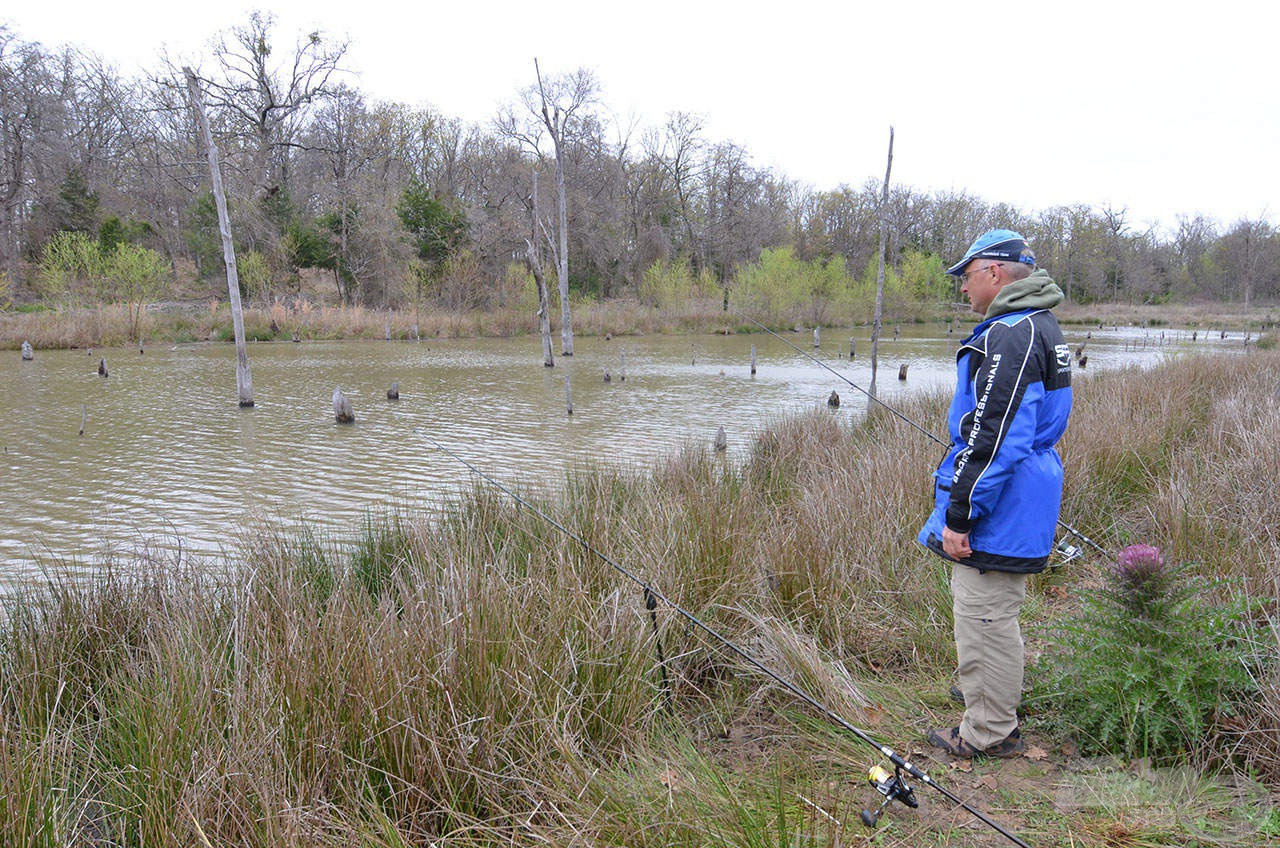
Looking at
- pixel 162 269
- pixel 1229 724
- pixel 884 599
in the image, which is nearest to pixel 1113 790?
pixel 1229 724

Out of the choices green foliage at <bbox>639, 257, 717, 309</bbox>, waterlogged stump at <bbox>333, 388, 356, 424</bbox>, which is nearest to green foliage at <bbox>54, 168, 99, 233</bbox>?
green foliage at <bbox>639, 257, 717, 309</bbox>

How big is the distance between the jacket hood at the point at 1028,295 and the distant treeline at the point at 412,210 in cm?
2923

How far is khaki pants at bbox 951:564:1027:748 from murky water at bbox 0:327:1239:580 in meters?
4.57

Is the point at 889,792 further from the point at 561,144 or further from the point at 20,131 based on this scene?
the point at 20,131

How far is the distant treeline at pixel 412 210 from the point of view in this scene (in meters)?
39.7

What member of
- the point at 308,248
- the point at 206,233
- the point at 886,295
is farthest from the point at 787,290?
the point at 206,233

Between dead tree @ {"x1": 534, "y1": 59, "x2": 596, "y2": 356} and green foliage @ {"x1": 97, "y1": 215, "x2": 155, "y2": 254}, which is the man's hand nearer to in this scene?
dead tree @ {"x1": 534, "y1": 59, "x2": 596, "y2": 356}

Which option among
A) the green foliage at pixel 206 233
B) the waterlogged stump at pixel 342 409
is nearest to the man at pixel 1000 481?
the waterlogged stump at pixel 342 409

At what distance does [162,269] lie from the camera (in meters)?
33.6

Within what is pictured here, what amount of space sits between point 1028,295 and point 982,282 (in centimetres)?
24

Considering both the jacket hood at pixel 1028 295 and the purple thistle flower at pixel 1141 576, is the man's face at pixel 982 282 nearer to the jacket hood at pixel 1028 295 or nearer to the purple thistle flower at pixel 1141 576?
the jacket hood at pixel 1028 295

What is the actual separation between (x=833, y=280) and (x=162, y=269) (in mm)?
39439

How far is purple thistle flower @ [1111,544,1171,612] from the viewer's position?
8.62 ft

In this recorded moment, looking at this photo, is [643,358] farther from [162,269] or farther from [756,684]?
[756,684]
